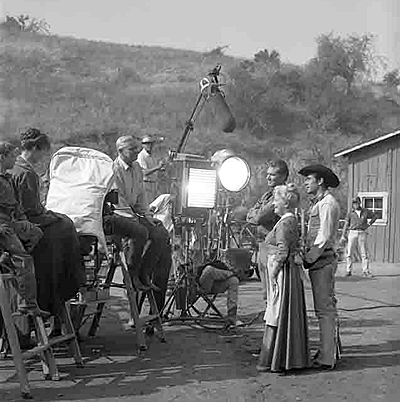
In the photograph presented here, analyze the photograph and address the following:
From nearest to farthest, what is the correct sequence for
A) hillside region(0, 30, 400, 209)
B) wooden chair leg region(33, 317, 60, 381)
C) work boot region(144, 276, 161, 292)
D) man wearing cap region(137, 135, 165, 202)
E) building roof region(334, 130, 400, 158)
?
Answer: wooden chair leg region(33, 317, 60, 381) < work boot region(144, 276, 161, 292) < man wearing cap region(137, 135, 165, 202) < building roof region(334, 130, 400, 158) < hillside region(0, 30, 400, 209)

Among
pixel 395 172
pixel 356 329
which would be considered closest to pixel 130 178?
pixel 356 329

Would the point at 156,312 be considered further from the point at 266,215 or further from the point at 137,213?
the point at 266,215

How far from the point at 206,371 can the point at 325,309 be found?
101 cm

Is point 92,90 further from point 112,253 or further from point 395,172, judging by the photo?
point 112,253

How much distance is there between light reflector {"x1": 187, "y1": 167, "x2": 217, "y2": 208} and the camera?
771 centimetres

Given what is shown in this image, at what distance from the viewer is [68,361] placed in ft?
19.5

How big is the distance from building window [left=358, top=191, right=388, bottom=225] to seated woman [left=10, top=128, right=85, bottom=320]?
13.4 metres

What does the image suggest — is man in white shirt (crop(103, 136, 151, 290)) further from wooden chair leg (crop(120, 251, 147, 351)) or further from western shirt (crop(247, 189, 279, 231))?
western shirt (crop(247, 189, 279, 231))

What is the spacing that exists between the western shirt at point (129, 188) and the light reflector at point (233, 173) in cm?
110

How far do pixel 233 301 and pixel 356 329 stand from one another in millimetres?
1264

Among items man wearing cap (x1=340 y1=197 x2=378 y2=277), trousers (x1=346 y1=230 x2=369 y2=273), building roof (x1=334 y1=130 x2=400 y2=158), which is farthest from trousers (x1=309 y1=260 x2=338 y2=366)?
building roof (x1=334 y1=130 x2=400 y2=158)

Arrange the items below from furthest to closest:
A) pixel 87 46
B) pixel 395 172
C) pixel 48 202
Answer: pixel 87 46 < pixel 395 172 < pixel 48 202

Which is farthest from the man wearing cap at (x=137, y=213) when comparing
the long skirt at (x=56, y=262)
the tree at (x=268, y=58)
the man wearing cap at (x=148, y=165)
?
the tree at (x=268, y=58)

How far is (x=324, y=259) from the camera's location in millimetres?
5871
